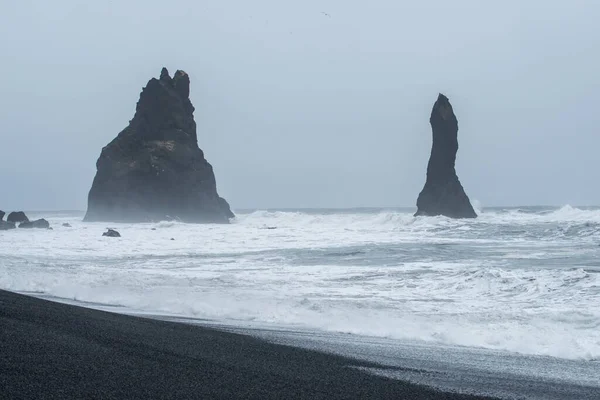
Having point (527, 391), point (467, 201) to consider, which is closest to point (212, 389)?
point (527, 391)

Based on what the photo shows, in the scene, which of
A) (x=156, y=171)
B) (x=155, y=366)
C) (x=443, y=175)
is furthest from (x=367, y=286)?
(x=156, y=171)

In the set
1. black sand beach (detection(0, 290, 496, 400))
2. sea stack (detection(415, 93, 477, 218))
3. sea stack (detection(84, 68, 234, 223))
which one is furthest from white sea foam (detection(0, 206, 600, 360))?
sea stack (detection(84, 68, 234, 223))

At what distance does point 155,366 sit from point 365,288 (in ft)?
29.1

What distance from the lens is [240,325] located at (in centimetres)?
934

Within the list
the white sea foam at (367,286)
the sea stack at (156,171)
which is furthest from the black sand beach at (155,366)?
the sea stack at (156,171)

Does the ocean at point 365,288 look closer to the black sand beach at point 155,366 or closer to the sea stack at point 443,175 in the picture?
the black sand beach at point 155,366

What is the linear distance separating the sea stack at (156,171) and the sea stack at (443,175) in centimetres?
2052

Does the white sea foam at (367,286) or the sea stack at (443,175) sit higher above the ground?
the sea stack at (443,175)

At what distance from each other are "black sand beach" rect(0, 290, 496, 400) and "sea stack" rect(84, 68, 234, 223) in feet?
185

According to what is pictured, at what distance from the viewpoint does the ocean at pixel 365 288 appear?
8812 mm

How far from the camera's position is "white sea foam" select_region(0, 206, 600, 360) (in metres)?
9.05

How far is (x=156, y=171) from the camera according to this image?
64.4 metres

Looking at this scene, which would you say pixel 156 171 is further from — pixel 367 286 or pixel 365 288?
pixel 365 288

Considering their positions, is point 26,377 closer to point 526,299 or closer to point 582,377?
point 582,377
